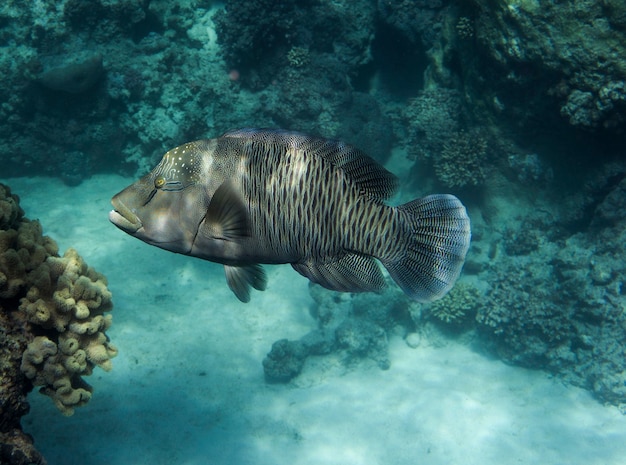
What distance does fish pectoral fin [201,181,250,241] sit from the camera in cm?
218

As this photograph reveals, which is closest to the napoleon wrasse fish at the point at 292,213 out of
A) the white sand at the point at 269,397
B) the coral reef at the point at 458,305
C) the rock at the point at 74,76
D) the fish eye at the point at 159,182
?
the fish eye at the point at 159,182

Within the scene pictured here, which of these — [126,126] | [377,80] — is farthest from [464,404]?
[126,126]

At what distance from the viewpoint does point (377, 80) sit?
12.0 m

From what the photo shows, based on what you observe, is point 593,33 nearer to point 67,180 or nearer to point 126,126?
point 126,126

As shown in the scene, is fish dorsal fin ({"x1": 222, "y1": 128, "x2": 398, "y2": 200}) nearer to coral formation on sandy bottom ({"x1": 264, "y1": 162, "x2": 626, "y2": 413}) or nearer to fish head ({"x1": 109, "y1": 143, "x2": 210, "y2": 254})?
fish head ({"x1": 109, "y1": 143, "x2": 210, "y2": 254})

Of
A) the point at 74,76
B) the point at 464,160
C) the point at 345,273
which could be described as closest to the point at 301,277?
the point at 464,160

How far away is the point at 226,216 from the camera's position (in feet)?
7.25

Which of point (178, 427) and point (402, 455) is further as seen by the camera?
point (402, 455)

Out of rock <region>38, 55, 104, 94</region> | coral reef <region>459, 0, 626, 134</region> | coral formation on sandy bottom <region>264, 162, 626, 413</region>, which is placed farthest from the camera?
Answer: rock <region>38, 55, 104, 94</region>

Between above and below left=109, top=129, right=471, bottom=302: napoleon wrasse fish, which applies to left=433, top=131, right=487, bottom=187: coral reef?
below

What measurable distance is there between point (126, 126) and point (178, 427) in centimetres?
817

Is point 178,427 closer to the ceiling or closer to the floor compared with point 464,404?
closer to the floor

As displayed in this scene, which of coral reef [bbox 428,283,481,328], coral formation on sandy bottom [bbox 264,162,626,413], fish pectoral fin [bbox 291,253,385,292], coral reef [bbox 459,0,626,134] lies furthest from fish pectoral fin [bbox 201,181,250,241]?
coral reef [bbox 428,283,481,328]

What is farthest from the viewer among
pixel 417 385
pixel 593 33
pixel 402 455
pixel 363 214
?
pixel 417 385
